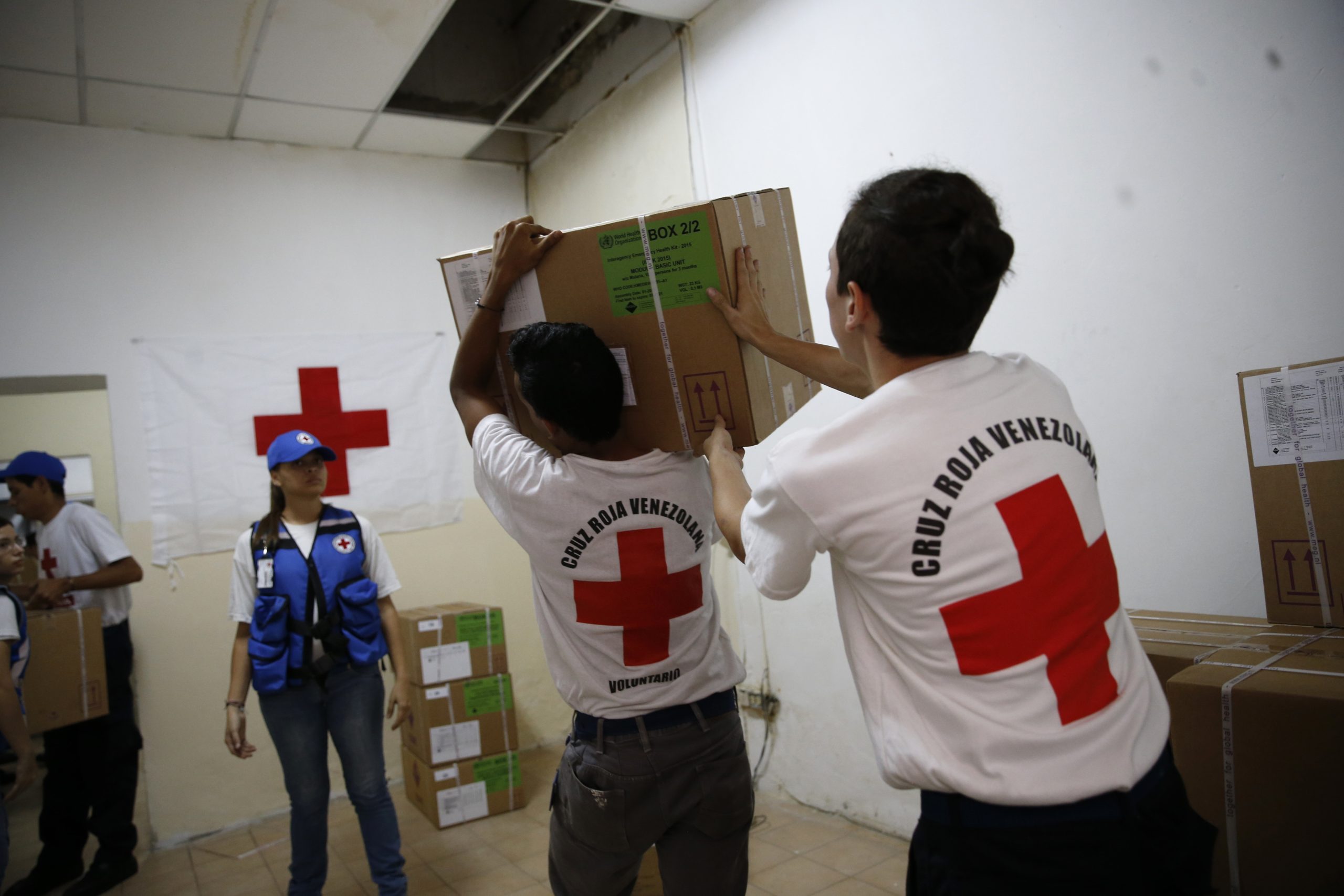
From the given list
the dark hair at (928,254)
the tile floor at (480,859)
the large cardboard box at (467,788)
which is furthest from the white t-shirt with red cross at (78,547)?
the dark hair at (928,254)

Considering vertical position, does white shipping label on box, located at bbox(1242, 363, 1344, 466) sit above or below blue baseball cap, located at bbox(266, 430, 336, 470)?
below

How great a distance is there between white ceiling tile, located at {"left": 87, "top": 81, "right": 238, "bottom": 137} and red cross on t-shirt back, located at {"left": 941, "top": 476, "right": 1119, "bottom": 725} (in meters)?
3.24

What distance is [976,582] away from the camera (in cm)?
74

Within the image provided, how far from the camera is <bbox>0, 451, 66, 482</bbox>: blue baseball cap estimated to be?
2.67 meters

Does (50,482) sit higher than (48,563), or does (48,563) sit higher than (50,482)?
(50,482)

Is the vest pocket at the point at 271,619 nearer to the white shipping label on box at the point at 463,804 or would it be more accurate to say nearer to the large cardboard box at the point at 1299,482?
the white shipping label on box at the point at 463,804

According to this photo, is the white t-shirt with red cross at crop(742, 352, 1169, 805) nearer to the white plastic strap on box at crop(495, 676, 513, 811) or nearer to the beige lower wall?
the white plastic strap on box at crop(495, 676, 513, 811)

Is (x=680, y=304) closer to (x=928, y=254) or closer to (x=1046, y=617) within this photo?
(x=928, y=254)

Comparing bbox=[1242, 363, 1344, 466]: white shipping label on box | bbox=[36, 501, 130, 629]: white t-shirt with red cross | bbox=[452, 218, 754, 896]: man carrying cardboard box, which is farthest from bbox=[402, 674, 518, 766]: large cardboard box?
bbox=[1242, 363, 1344, 466]: white shipping label on box

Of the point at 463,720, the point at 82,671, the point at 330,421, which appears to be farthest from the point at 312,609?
the point at 330,421

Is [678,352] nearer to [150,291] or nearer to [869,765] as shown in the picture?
[869,765]

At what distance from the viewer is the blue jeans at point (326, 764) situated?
6.82 feet

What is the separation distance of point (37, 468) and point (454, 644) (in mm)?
1480

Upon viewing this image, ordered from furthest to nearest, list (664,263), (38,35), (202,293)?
(202,293) < (38,35) < (664,263)
